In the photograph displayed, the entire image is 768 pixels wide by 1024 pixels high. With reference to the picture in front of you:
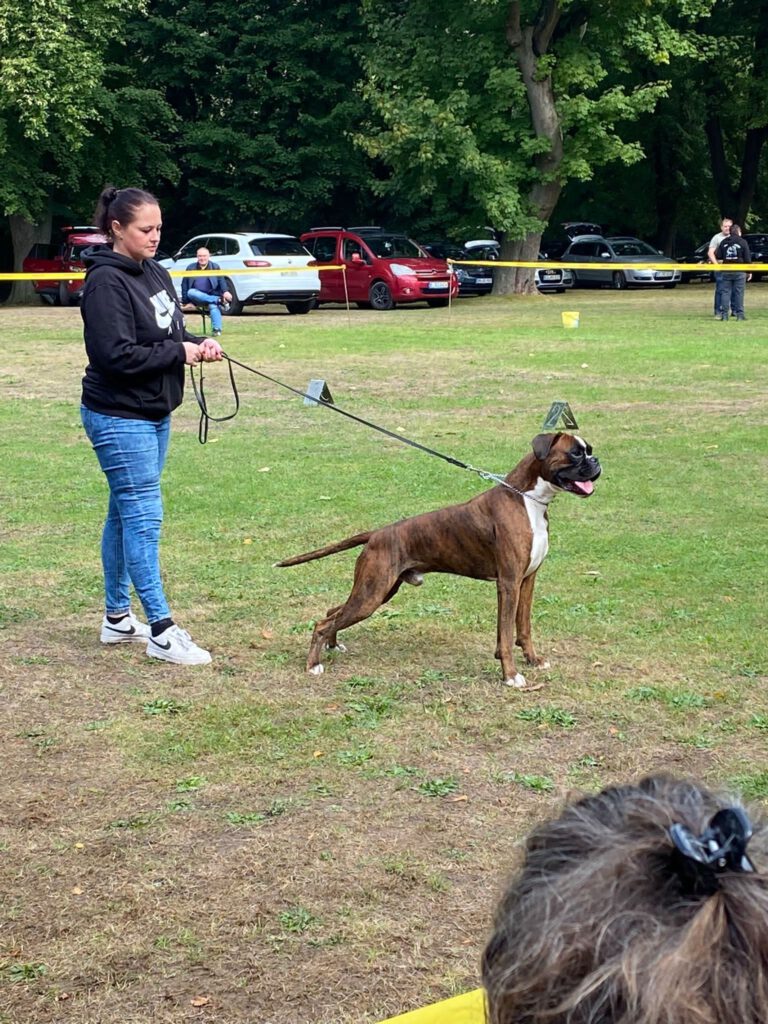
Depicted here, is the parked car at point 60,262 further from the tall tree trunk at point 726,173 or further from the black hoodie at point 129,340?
the black hoodie at point 129,340

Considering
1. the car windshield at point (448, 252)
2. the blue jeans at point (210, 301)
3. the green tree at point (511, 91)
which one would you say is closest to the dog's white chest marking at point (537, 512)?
the blue jeans at point (210, 301)

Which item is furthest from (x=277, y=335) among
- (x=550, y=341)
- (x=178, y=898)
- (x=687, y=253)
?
(x=687, y=253)

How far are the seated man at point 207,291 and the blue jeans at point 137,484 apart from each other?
47.3 feet

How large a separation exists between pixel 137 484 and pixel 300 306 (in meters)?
24.4

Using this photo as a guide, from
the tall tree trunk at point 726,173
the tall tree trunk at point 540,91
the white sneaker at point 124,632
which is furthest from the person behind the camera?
the tall tree trunk at point 726,173

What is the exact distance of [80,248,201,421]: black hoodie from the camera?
227 inches

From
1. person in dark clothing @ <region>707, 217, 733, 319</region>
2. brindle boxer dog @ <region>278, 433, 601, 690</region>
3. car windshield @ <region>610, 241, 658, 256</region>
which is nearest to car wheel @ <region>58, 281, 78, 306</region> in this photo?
car windshield @ <region>610, 241, 658, 256</region>

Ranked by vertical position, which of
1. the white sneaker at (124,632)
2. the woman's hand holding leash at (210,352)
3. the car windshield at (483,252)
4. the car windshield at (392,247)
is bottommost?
the white sneaker at (124,632)

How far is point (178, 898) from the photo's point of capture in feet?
12.8

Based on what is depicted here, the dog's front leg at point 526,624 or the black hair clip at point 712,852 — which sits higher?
the black hair clip at point 712,852

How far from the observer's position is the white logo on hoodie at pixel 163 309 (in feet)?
19.5

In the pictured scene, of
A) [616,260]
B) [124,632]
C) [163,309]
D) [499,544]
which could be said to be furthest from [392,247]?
[499,544]

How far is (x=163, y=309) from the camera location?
5980 mm

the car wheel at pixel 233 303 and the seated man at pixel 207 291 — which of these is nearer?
the seated man at pixel 207 291
